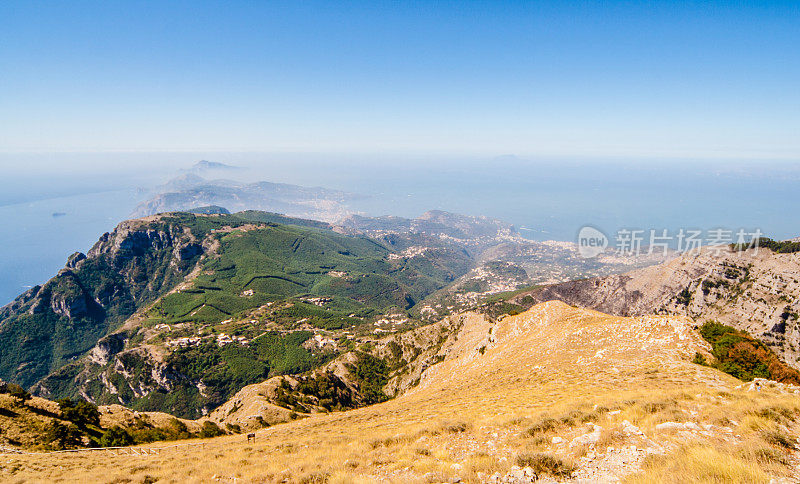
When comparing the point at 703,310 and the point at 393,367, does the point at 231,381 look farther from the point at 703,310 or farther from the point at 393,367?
the point at 703,310

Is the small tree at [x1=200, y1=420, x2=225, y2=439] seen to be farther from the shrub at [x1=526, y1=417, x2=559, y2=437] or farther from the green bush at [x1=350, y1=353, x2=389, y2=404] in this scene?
the green bush at [x1=350, y1=353, x2=389, y2=404]

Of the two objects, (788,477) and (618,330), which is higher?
(788,477)

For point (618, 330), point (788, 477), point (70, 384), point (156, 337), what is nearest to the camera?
point (788, 477)

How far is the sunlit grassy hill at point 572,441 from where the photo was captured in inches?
349

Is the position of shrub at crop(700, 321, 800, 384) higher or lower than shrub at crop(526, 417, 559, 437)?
lower

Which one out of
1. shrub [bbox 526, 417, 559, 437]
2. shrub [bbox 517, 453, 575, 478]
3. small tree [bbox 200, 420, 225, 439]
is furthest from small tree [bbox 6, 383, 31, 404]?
shrub [bbox 517, 453, 575, 478]

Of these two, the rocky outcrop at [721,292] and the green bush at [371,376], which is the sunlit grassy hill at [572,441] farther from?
the rocky outcrop at [721,292]

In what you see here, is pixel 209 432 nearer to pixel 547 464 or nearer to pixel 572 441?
pixel 572 441

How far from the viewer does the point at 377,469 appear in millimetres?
11672

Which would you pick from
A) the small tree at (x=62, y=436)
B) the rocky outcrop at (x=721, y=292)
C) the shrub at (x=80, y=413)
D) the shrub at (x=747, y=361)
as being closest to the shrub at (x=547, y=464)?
the shrub at (x=747, y=361)

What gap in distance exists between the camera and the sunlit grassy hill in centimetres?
887

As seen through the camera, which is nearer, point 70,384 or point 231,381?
point 231,381

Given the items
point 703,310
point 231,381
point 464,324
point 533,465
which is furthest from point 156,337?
point 703,310

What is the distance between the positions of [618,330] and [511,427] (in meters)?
25.5
